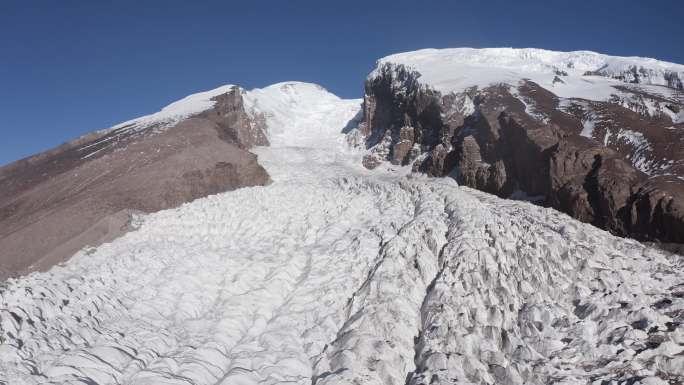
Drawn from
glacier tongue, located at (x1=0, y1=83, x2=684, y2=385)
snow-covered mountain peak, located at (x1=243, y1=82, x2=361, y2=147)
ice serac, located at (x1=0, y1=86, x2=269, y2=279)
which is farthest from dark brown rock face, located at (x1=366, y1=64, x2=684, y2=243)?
ice serac, located at (x1=0, y1=86, x2=269, y2=279)

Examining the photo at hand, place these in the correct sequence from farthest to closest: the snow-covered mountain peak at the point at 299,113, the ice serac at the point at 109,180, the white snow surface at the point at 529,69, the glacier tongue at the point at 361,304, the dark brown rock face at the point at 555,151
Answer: the snow-covered mountain peak at the point at 299,113
the white snow surface at the point at 529,69
the ice serac at the point at 109,180
the dark brown rock face at the point at 555,151
the glacier tongue at the point at 361,304

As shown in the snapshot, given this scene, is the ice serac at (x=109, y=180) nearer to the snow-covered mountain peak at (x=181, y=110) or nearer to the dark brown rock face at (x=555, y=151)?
the snow-covered mountain peak at (x=181, y=110)

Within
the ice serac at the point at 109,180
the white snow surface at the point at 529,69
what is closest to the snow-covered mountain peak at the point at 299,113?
the white snow surface at the point at 529,69

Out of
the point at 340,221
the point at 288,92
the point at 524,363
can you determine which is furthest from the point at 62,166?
the point at 288,92

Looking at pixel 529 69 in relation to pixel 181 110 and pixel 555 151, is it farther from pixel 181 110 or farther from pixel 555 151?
pixel 181 110

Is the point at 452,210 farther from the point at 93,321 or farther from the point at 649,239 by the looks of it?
the point at 93,321

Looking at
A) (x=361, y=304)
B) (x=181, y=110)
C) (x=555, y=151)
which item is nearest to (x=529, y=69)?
(x=555, y=151)
